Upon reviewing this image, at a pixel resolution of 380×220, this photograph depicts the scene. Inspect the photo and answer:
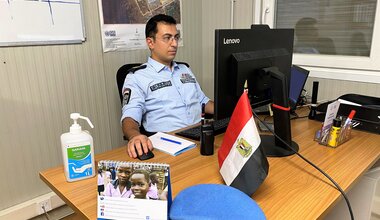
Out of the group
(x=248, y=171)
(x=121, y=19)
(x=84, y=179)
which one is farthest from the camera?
(x=121, y=19)

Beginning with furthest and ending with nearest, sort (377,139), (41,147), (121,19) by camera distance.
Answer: (121,19), (41,147), (377,139)

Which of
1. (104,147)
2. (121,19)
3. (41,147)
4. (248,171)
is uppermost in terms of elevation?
(121,19)

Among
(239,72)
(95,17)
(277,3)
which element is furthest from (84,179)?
(277,3)

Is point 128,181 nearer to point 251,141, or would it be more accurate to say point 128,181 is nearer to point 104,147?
point 251,141

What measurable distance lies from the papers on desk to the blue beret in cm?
40

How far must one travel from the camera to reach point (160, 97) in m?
1.77

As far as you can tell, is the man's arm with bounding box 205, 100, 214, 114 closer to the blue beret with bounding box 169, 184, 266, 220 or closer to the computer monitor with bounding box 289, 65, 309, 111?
the computer monitor with bounding box 289, 65, 309, 111

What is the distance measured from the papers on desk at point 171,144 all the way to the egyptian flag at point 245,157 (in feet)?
1.02

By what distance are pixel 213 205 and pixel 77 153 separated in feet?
1.56

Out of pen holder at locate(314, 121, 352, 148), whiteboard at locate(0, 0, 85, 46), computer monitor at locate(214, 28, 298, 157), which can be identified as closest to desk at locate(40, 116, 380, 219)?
pen holder at locate(314, 121, 352, 148)

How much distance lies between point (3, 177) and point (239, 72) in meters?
1.56

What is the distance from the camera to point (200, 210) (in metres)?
0.72

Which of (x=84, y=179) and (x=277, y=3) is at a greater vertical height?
(x=277, y=3)

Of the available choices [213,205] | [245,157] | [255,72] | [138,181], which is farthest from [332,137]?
[138,181]
